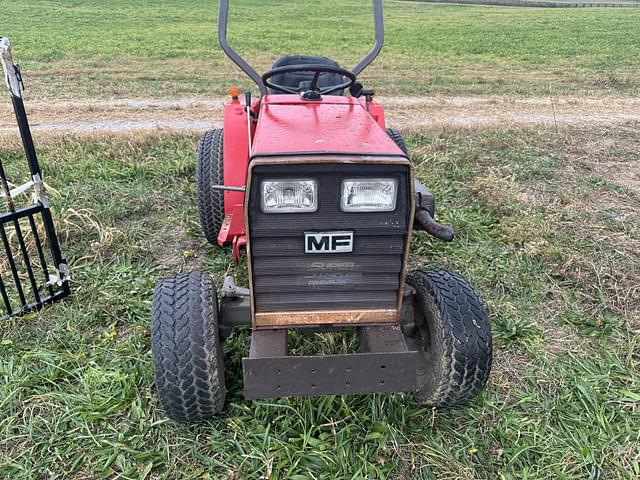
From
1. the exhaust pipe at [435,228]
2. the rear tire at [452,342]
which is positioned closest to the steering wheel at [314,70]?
the exhaust pipe at [435,228]

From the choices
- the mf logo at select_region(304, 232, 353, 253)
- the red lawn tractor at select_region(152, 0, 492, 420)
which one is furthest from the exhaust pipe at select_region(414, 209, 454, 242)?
the mf logo at select_region(304, 232, 353, 253)

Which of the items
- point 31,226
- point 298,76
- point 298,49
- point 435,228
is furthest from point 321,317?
point 298,49

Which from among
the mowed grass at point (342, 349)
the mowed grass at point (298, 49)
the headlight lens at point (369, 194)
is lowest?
the mowed grass at point (298, 49)

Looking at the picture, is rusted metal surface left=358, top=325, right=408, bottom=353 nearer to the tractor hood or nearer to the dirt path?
the tractor hood

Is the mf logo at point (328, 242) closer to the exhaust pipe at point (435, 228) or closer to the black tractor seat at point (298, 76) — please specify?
the exhaust pipe at point (435, 228)

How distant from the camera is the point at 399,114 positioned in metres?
8.99

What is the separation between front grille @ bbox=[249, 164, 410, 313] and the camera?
2176mm

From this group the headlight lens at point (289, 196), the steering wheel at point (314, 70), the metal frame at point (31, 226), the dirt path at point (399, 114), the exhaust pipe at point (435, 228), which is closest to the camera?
the headlight lens at point (289, 196)

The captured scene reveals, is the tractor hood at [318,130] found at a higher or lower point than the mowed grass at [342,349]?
higher

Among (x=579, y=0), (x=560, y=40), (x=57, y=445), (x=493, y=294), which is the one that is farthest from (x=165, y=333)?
(x=579, y=0)

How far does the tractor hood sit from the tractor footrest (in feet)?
2.89

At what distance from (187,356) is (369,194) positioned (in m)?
1.12

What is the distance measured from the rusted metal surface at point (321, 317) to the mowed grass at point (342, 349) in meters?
0.49

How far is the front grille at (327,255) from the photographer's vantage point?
218 centimetres
